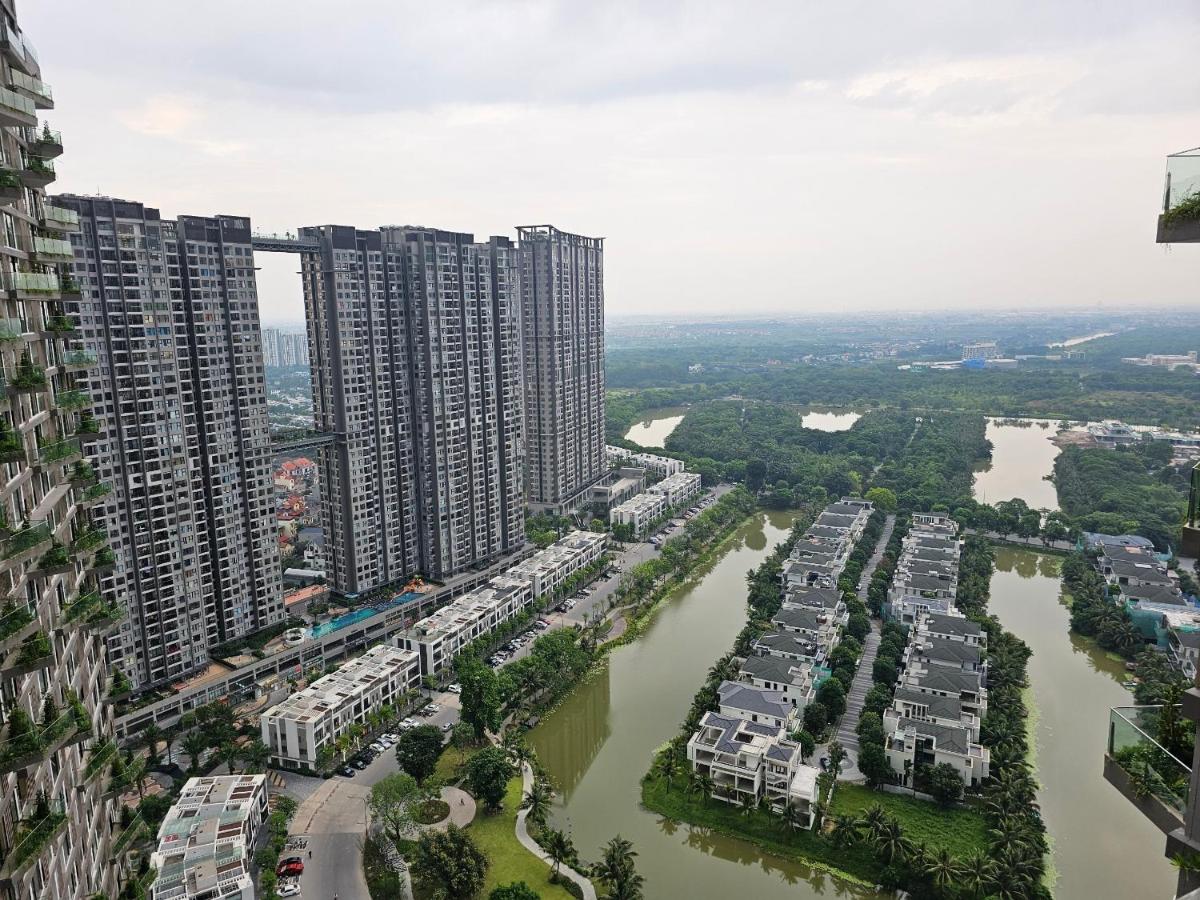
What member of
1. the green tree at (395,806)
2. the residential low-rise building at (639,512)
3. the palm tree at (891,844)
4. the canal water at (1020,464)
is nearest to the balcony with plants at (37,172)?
the green tree at (395,806)

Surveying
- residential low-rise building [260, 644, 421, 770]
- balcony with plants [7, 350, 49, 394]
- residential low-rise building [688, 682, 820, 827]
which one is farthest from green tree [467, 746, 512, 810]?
balcony with plants [7, 350, 49, 394]

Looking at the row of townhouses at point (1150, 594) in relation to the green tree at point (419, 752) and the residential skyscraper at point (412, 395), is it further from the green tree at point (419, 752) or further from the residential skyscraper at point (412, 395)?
the residential skyscraper at point (412, 395)

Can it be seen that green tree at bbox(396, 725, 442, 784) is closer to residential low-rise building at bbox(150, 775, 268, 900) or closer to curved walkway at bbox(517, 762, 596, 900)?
curved walkway at bbox(517, 762, 596, 900)

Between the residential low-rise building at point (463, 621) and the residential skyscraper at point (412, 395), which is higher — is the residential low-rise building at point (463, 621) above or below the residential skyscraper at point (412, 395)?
below

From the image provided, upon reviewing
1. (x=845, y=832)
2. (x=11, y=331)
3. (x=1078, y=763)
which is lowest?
(x=1078, y=763)

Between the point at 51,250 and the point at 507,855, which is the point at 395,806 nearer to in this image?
the point at 507,855

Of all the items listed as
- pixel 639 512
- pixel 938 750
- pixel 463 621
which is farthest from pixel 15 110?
pixel 639 512
